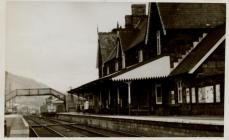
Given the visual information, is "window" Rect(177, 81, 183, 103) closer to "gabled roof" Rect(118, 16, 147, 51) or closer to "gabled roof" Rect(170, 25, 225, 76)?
"gabled roof" Rect(170, 25, 225, 76)

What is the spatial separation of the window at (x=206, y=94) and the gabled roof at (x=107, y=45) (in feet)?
32.5

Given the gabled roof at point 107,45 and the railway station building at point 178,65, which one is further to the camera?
the gabled roof at point 107,45

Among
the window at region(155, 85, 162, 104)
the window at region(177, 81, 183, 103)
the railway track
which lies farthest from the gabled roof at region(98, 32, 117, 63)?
the window at region(177, 81, 183, 103)

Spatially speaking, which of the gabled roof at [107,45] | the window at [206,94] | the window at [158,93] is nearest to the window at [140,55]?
the window at [158,93]

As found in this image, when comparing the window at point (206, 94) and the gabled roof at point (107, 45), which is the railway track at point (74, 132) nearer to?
the window at point (206, 94)

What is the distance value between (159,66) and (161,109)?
1.43 m

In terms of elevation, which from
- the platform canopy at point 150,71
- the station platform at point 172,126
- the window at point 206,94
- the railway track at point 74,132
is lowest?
the railway track at point 74,132

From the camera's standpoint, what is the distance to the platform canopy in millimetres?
15836

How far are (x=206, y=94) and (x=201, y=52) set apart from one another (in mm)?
1521

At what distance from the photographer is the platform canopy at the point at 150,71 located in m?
15.8

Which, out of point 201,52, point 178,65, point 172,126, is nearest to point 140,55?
point 178,65

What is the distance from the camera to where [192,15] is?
1500 centimetres

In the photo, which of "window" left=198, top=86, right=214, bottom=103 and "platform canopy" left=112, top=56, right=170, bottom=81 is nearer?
"window" left=198, top=86, right=214, bottom=103

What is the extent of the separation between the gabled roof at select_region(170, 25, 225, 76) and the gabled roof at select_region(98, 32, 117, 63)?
8321mm
